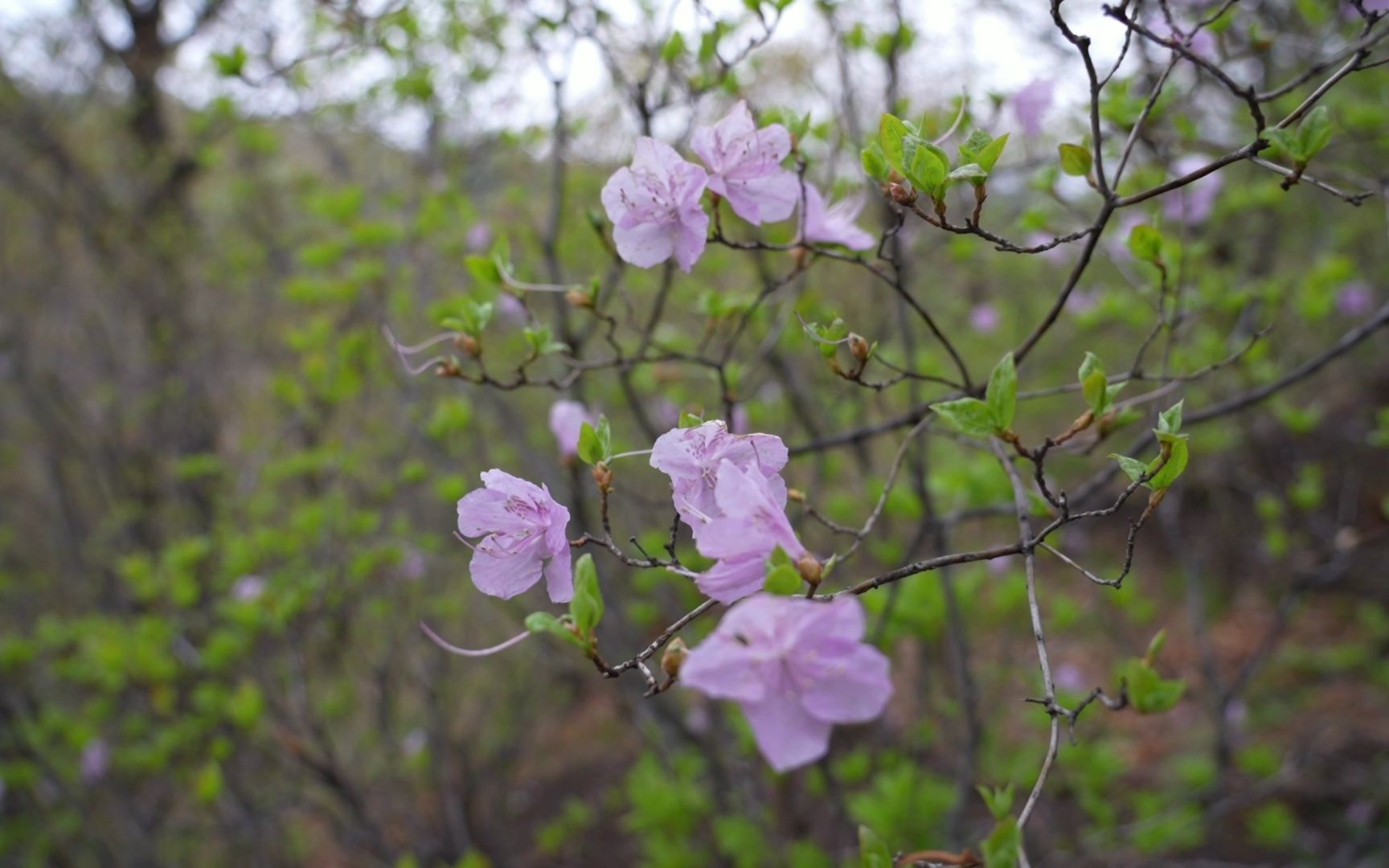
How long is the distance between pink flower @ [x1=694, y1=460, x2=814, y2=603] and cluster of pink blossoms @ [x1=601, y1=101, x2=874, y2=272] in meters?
0.46

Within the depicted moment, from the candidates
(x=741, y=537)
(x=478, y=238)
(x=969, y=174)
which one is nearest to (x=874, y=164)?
(x=969, y=174)

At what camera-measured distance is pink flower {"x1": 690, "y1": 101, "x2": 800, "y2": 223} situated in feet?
4.13

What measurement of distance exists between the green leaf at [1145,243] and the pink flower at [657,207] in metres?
0.77

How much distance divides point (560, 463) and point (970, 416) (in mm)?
1939

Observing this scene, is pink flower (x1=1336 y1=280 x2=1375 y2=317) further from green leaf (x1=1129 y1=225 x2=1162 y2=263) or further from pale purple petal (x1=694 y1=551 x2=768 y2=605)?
pale purple petal (x1=694 y1=551 x2=768 y2=605)

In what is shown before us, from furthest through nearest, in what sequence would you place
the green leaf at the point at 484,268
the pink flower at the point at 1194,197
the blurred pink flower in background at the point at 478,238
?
the blurred pink flower in background at the point at 478,238 → the pink flower at the point at 1194,197 → the green leaf at the point at 484,268

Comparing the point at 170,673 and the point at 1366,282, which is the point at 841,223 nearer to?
the point at 170,673

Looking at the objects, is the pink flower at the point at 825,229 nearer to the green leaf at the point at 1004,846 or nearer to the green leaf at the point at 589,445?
the green leaf at the point at 589,445

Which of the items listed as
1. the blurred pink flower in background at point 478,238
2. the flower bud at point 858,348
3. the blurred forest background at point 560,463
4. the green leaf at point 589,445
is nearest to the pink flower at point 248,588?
the blurred forest background at point 560,463

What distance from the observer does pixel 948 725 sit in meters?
3.57

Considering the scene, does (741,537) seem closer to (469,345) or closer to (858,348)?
(858,348)

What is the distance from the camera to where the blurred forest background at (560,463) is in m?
2.62

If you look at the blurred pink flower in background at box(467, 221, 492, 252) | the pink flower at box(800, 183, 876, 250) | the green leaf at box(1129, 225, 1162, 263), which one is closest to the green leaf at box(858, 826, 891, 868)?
the pink flower at box(800, 183, 876, 250)

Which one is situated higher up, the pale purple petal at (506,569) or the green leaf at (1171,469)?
the green leaf at (1171,469)
